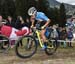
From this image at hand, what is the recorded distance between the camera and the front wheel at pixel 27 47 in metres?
12.7

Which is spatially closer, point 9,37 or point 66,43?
point 9,37

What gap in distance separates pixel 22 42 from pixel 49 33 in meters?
1.38

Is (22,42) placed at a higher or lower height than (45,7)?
higher

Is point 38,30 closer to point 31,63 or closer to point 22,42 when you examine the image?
point 22,42

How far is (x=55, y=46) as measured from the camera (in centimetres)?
1388

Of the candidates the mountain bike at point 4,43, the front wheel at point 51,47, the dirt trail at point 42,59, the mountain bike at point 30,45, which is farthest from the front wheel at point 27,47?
the front wheel at point 51,47

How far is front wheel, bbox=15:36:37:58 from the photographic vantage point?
12.7 meters

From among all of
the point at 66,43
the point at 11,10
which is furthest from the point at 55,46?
the point at 11,10

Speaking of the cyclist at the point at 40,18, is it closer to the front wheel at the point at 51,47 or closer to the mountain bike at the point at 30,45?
the mountain bike at the point at 30,45

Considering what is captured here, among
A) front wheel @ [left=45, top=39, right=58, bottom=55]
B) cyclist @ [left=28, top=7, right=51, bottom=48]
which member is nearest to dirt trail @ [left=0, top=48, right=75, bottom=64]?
front wheel @ [left=45, top=39, right=58, bottom=55]

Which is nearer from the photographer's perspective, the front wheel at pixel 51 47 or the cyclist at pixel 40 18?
the cyclist at pixel 40 18

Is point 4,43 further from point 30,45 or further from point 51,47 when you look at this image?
point 51,47

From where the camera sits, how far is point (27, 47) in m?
13.0

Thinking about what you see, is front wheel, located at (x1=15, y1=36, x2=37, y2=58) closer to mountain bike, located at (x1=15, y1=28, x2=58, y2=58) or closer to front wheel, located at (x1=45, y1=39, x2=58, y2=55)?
mountain bike, located at (x1=15, y1=28, x2=58, y2=58)
